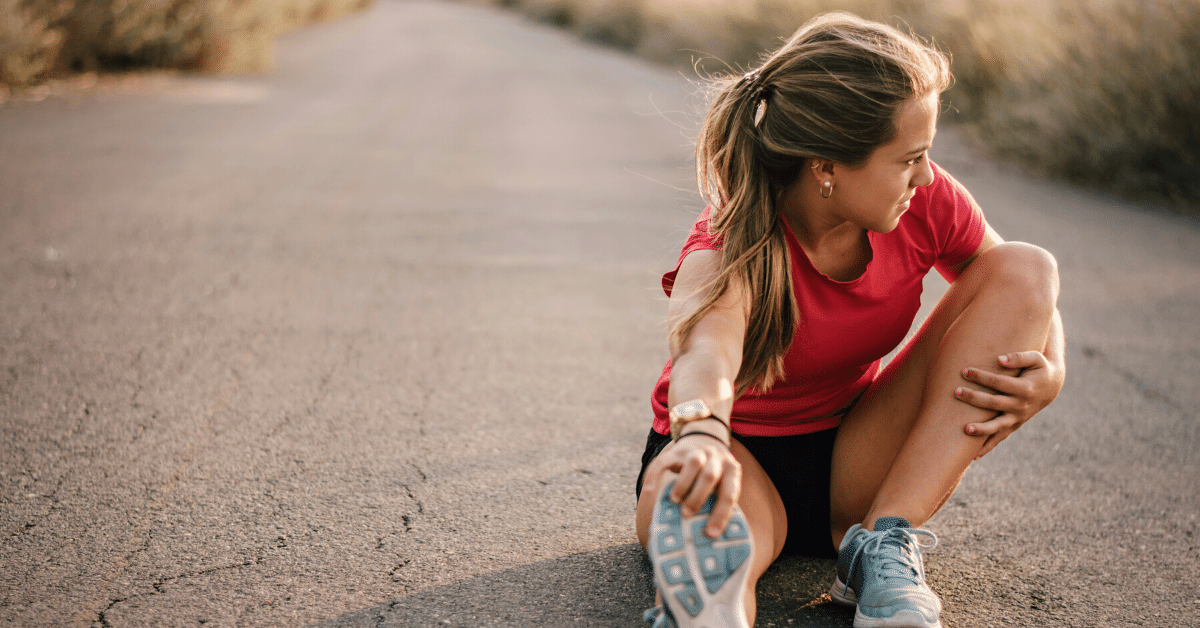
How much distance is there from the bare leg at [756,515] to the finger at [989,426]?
45 centimetres

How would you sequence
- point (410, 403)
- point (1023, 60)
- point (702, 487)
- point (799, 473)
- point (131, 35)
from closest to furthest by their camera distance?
point (702, 487) → point (799, 473) → point (410, 403) → point (1023, 60) → point (131, 35)

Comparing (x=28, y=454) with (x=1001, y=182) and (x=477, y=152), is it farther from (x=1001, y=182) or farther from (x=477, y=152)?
(x=1001, y=182)

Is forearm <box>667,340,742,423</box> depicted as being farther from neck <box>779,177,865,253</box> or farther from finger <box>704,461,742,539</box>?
neck <box>779,177,865,253</box>

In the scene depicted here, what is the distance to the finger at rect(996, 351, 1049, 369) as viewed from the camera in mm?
1967

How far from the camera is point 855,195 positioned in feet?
6.44

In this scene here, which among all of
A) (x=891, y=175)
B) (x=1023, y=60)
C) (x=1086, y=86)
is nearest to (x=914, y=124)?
(x=891, y=175)

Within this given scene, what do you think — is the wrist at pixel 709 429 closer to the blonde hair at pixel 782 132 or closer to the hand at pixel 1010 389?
the blonde hair at pixel 782 132

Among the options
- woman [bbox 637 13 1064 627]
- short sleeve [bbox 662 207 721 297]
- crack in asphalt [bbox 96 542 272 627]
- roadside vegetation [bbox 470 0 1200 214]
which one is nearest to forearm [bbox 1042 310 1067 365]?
woman [bbox 637 13 1064 627]

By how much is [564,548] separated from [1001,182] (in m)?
6.85

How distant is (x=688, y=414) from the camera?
1.65 metres

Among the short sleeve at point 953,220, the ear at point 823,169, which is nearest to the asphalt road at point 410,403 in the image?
the short sleeve at point 953,220

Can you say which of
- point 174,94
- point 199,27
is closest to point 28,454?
point 174,94

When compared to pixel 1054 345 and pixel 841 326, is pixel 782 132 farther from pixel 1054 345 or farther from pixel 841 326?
pixel 1054 345

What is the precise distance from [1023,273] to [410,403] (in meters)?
2.05
